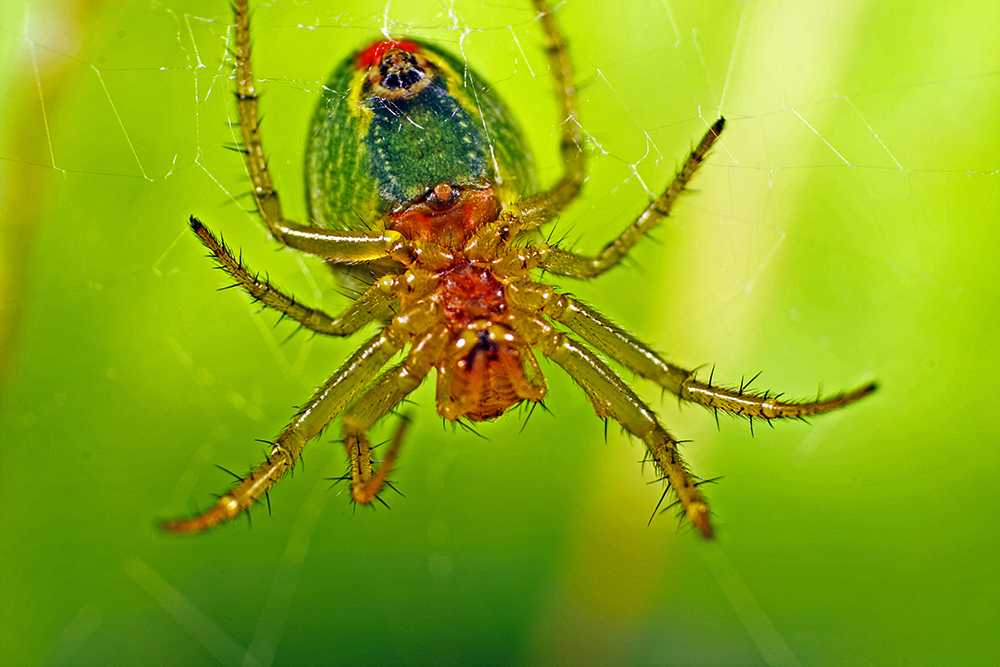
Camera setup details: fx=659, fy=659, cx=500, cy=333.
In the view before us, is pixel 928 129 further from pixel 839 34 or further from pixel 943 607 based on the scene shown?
pixel 943 607

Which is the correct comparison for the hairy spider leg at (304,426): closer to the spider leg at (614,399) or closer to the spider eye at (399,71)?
the spider leg at (614,399)

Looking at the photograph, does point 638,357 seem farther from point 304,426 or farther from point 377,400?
point 304,426

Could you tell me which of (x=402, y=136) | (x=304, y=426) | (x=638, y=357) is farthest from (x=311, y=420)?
(x=638, y=357)

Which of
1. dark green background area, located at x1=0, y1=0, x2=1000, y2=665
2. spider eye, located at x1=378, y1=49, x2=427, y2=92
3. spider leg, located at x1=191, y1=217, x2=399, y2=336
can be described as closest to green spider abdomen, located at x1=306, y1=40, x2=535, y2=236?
spider eye, located at x1=378, y1=49, x2=427, y2=92

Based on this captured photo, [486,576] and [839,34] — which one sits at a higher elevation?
[839,34]

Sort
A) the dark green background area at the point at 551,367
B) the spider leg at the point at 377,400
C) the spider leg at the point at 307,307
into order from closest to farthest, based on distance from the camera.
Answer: the spider leg at the point at 307,307, the spider leg at the point at 377,400, the dark green background area at the point at 551,367

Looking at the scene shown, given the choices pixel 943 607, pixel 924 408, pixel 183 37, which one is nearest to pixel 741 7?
pixel 924 408

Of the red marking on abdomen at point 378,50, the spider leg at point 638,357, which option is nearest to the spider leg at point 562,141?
the spider leg at point 638,357
